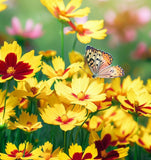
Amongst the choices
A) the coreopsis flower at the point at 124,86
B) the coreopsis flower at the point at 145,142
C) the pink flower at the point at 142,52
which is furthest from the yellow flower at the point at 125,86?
the pink flower at the point at 142,52

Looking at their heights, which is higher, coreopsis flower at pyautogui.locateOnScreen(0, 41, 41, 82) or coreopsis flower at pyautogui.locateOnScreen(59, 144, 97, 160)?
coreopsis flower at pyautogui.locateOnScreen(0, 41, 41, 82)

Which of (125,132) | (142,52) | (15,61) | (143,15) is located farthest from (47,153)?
(143,15)

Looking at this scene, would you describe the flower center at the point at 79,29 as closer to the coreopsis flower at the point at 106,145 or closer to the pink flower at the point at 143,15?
the coreopsis flower at the point at 106,145

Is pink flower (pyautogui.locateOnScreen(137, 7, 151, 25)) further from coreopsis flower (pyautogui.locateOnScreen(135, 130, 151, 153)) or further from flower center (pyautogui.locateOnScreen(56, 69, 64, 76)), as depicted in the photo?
flower center (pyautogui.locateOnScreen(56, 69, 64, 76))

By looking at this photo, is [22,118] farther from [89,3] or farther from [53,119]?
[89,3]

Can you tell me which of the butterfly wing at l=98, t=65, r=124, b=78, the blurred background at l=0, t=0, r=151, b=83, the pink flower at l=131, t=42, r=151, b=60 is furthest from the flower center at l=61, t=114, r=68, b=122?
the pink flower at l=131, t=42, r=151, b=60

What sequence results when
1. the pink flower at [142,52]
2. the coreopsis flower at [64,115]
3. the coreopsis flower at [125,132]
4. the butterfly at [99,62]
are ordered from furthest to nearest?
the pink flower at [142,52] < the coreopsis flower at [125,132] < the butterfly at [99,62] < the coreopsis flower at [64,115]

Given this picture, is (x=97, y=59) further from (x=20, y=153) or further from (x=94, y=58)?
(x=20, y=153)
